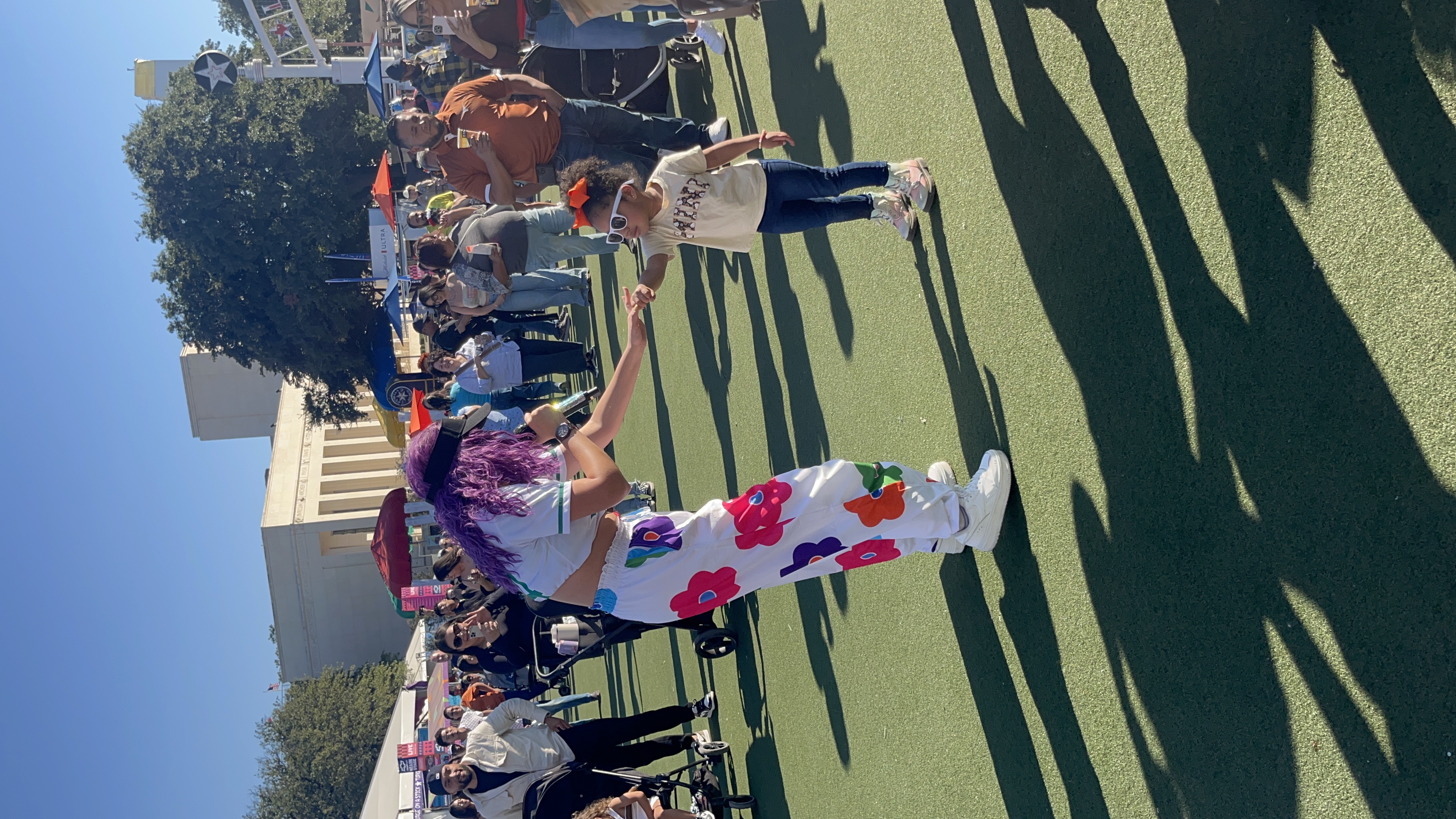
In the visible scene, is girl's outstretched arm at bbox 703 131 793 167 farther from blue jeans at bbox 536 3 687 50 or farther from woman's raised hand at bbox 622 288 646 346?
blue jeans at bbox 536 3 687 50

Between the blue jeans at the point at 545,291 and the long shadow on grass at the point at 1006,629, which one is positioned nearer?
the long shadow on grass at the point at 1006,629

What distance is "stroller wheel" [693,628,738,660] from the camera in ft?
20.0

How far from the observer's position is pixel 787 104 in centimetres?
563

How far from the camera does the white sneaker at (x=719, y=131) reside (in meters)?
5.98

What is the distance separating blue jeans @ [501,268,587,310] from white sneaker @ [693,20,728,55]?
267 cm

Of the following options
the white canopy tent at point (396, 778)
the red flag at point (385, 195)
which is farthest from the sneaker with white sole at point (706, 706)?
the red flag at point (385, 195)

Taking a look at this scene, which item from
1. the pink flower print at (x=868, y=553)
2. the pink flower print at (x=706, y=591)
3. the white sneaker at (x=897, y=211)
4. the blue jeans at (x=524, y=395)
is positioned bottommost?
the pink flower print at (x=706, y=591)

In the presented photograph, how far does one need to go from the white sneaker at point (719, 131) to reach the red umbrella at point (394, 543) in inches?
203

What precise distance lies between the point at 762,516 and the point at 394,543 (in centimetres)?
691

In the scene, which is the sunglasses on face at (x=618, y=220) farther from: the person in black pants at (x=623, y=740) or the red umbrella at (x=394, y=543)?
the red umbrella at (x=394, y=543)

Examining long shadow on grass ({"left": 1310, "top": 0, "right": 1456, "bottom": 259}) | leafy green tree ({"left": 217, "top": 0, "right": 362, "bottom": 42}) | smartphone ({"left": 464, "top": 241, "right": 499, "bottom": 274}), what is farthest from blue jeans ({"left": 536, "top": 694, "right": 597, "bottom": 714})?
leafy green tree ({"left": 217, "top": 0, "right": 362, "bottom": 42})

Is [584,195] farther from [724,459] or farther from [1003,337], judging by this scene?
[724,459]

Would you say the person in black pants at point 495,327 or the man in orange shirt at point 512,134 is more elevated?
the person in black pants at point 495,327

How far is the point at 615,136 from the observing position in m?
5.77
